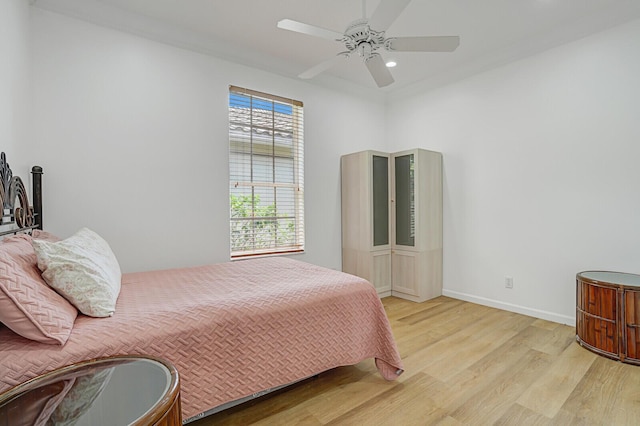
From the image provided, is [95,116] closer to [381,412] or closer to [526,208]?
[381,412]

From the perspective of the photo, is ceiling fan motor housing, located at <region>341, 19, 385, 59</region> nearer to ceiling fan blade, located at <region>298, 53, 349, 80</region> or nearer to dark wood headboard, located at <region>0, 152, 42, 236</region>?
ceiling fan blade, located at <region>298, 53, 349, 80</region>

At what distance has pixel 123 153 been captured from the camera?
9.18 ft

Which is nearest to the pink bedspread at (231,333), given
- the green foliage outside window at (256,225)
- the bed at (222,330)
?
the bed at (222,330)

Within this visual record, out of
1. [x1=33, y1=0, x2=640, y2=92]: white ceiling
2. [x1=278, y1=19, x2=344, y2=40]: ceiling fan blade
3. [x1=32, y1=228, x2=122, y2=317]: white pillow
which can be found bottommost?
[x1=32, y1=228, x2=122, y2=317]: white pillow

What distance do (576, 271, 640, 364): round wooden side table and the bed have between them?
1724mm

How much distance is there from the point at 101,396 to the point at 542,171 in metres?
3.87

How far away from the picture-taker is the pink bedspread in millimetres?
1302

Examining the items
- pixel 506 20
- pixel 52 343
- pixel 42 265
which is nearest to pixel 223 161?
pixel 42 265

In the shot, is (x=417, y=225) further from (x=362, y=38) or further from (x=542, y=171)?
(x=362, y=38)

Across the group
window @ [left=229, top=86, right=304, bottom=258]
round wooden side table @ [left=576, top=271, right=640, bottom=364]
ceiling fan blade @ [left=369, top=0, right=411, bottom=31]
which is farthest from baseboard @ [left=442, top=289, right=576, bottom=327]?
ceiling fan blade @ [left=369, top=0, right=411, bottom=31]

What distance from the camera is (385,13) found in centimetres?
190

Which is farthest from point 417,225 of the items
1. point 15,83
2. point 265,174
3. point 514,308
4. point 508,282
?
point 15,83

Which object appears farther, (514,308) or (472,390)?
(514,308)

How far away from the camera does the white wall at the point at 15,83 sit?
1.91 meters
